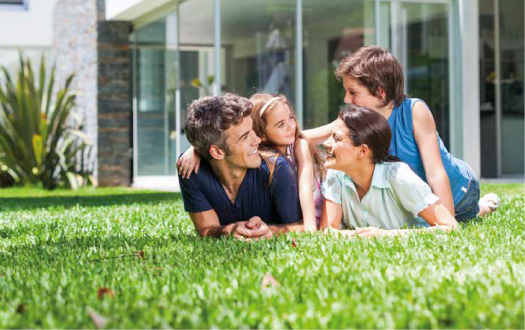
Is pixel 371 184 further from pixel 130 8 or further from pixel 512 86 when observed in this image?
pixel 512 86

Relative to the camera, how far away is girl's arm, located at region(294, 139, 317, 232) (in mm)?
4156

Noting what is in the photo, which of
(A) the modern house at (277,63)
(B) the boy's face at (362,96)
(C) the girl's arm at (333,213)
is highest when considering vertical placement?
(A) the modern house at (277,63)

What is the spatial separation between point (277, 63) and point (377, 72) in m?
6.34

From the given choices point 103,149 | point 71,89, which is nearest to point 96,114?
point 103,149

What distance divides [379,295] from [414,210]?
5.62 feet

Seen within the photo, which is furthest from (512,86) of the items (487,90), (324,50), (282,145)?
(282,145)

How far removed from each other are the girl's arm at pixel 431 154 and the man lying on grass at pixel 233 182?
77 centimetres

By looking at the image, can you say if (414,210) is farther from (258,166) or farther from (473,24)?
(473,24)

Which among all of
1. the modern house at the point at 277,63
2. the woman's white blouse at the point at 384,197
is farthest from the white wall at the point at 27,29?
the woman's white blouse at the point at 384,197

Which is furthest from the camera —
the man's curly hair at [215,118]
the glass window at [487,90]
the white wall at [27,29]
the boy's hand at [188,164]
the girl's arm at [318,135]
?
the white wall at [27,29]

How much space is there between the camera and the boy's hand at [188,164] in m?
4.05

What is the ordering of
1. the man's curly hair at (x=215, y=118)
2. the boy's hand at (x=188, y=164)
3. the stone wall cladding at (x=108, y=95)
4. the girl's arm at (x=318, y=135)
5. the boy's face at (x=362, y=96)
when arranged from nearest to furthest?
1. the man's curly hair at (x=215, y=118)
2. the boy's hand at (x=188, y=164)
3. the boy's face at (x=362, y=96)
4. the girl's arm at (x=318, y=135)
5. the stone wall cladding at (x=108, y=95)

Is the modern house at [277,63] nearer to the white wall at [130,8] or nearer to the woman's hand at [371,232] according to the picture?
the white wall at [130,8]

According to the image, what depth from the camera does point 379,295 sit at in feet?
8.09
